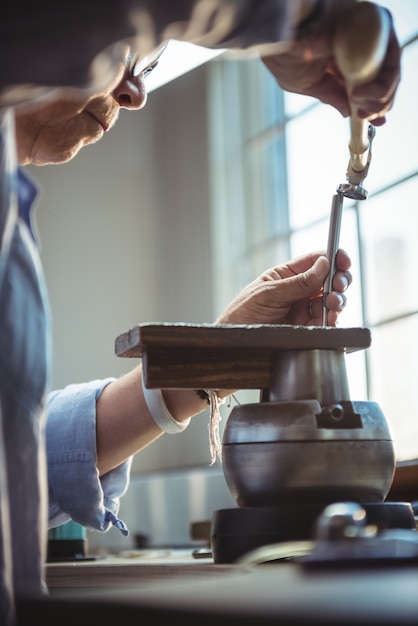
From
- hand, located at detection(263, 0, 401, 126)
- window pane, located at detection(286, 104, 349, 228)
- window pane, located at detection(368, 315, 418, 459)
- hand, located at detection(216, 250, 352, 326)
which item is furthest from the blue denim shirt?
window pane, located at detection(286, 104, 349, 228)

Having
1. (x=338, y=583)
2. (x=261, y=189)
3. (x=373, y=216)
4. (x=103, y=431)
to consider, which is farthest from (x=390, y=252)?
(x=338, y=583)

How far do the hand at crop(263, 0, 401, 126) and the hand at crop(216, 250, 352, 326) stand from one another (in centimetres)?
22

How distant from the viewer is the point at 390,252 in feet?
11.0

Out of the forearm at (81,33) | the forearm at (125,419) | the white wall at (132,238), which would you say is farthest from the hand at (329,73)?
the white wall at (132,238)

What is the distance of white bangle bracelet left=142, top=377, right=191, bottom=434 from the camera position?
4.39ft

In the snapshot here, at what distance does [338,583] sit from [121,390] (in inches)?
37.9

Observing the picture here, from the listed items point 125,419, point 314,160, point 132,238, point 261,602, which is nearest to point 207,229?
point 132,238

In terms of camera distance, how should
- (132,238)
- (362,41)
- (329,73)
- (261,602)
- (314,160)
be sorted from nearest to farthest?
(261,602)
(362,41)
(329,73)
(314,160)
(132,238)

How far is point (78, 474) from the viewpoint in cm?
128

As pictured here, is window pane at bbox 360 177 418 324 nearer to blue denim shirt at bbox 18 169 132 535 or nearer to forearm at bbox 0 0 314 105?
blue denim shirt at bbox 18 169 132 535

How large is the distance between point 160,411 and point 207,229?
3342 mm

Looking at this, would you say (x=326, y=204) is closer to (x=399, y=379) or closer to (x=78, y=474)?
(x=399, y=379)

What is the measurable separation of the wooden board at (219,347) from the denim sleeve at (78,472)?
0.39m

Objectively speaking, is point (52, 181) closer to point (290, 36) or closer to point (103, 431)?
point (103, 431)
